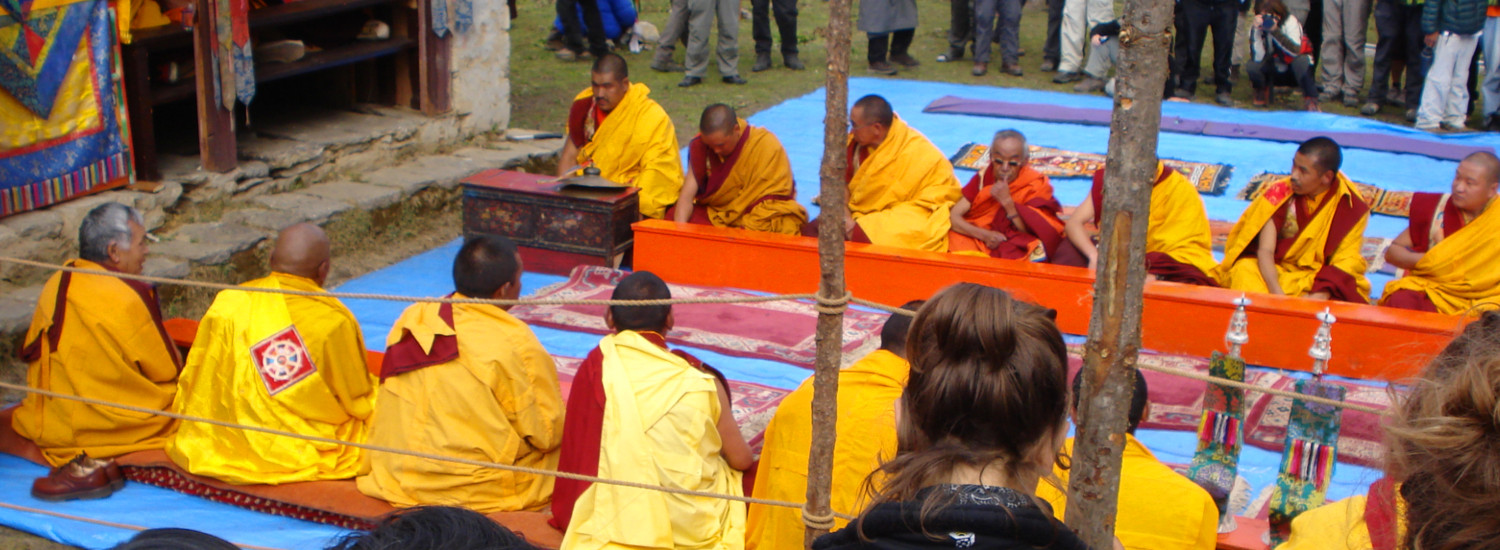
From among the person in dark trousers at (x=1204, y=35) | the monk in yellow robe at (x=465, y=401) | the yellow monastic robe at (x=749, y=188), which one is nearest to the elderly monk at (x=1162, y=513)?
the monk in yellow robe at (x=465, y=401)

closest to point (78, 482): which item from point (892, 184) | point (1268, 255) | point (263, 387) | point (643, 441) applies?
point (263, 387)

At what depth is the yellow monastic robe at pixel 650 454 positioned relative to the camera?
3080 mm

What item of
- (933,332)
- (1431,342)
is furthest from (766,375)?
(933,332)

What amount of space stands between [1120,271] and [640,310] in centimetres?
164

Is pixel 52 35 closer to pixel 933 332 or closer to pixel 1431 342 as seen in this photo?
pixel 933 332

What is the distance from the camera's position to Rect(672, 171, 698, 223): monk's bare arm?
622 centimetres

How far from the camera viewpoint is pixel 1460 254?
5.07 m

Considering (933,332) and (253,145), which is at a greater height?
(933,332)

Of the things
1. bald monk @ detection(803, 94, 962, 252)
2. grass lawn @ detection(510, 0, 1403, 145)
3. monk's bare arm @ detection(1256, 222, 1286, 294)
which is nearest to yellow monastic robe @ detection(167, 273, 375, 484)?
bald monk @ detection(803, 94, 962, 252)

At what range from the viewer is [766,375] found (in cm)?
484

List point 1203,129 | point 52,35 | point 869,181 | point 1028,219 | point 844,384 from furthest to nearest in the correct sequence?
point 1203,129 → point 869,181 → point 1028,219 → point 52,35 → point 844,384

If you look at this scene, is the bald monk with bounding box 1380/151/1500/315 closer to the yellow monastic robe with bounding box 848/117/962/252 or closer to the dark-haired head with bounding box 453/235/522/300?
the yellow monastic robe with bounding box 848/117/962/252

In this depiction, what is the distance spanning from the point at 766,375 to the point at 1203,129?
570 cm

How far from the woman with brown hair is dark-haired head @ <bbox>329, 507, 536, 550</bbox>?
1.48 ft
